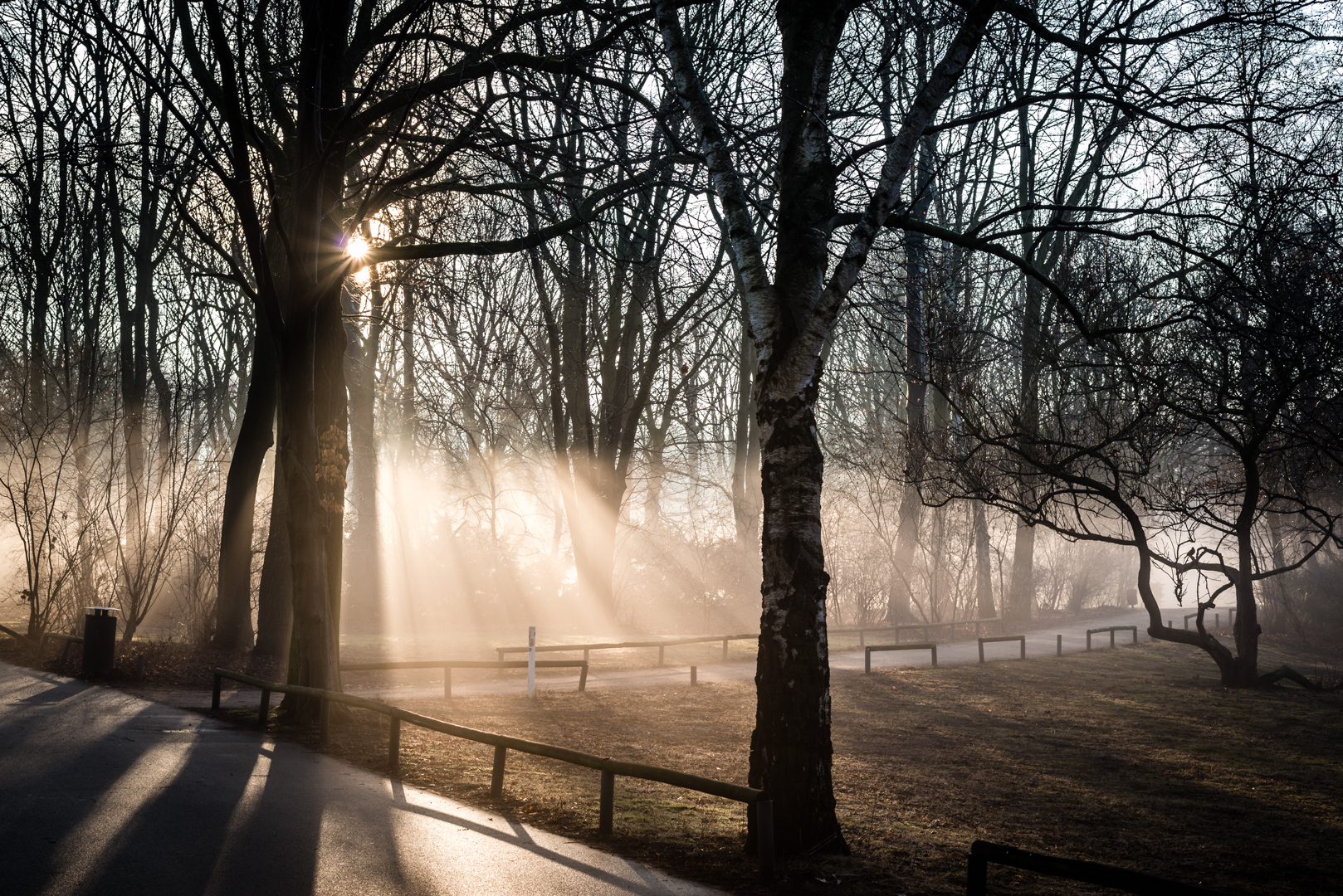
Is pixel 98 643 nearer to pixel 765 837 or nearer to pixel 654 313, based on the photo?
pixel 765 837

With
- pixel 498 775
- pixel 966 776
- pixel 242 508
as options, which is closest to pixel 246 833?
pixel 498 775

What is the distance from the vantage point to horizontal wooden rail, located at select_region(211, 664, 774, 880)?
19.1 ft

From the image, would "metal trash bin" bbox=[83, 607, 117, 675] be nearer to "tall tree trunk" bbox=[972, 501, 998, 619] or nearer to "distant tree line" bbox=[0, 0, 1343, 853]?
"distant tree line" bbox=[0, 0, 1343, 853]

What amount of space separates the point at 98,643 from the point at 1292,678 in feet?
61.3

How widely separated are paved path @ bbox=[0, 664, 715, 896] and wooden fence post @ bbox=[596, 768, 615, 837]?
1.12 ft

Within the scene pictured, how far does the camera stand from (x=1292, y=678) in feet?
53.0

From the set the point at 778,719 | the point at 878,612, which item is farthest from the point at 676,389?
the point at 778,719

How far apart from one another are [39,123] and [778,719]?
1552cm

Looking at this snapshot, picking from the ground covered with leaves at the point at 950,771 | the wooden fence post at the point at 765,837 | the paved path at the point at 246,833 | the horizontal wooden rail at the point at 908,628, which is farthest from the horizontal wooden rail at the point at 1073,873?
the horizontal wooden rail at the point at 908,628

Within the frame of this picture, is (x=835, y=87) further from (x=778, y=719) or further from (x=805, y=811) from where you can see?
(x=805, y=811)

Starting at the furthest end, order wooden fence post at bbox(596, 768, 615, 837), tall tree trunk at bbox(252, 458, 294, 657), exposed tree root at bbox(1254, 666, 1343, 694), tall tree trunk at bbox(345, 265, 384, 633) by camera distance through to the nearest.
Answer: tall tree trunk at bbox(345, 265, 384, 633) → exposed tree root at bbox(1254, 666, 1343, 694) → tall tree trunk at bbox(252, 458, 294, 657) → wooden fence post at bbox(596, 768, 615, 837)

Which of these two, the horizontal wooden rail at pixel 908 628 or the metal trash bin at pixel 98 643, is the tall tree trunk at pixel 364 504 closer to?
the metal trash bin at pixel 98 643

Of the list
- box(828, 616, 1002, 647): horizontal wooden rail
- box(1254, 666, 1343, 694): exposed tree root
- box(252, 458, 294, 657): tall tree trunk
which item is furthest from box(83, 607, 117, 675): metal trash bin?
box(1254, 666, 1343, 694): exposed tree root

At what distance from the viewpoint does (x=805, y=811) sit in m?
6.17
